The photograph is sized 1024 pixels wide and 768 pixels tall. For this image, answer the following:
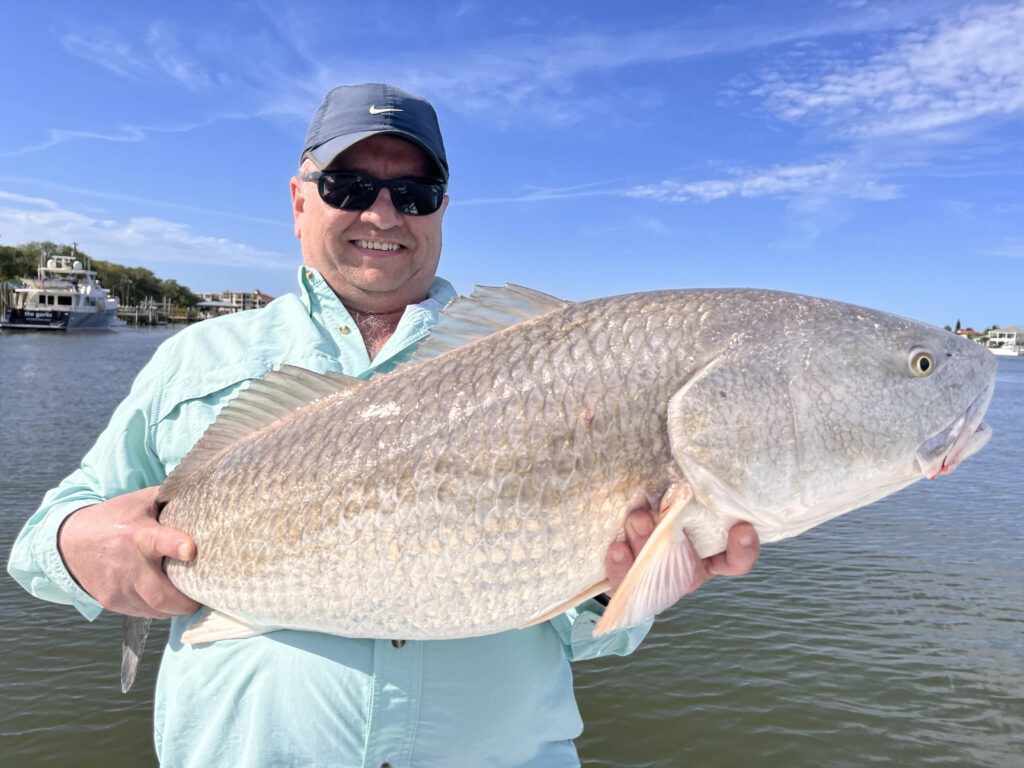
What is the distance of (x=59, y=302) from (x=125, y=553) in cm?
10180

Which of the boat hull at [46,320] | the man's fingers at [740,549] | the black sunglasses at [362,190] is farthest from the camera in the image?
the boat hull at [46,320]

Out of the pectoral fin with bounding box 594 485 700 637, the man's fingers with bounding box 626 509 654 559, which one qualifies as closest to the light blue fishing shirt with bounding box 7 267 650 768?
the pectoral fin with bounding box 594 485 700 637

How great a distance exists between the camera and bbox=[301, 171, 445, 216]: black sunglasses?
3307 millimetres

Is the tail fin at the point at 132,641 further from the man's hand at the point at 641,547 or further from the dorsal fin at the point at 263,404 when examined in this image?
the man's hand at the point at 641,547

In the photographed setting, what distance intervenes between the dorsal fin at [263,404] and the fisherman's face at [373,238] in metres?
0.73

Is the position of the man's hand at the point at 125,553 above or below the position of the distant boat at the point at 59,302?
below

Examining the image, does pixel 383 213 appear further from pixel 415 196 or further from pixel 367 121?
pixel 367 121

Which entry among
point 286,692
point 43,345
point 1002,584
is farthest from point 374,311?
point 43,345

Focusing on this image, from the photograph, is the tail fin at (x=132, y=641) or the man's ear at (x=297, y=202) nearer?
the tail fin at (x=132, y=641)

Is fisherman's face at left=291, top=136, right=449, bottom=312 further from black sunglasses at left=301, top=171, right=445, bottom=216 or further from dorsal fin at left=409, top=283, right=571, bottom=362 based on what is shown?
dorsal fin at left=409, top=283, right=571, bottom=362

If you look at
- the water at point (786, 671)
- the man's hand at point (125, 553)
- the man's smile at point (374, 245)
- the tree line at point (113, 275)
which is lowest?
the water at point (786, 671)

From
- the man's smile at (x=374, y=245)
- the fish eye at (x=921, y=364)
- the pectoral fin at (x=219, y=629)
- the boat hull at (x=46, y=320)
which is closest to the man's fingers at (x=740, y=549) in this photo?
the fish eye at (x=921, y=364)

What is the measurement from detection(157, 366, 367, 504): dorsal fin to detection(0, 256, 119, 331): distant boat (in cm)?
9630

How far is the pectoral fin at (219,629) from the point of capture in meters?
2.55
